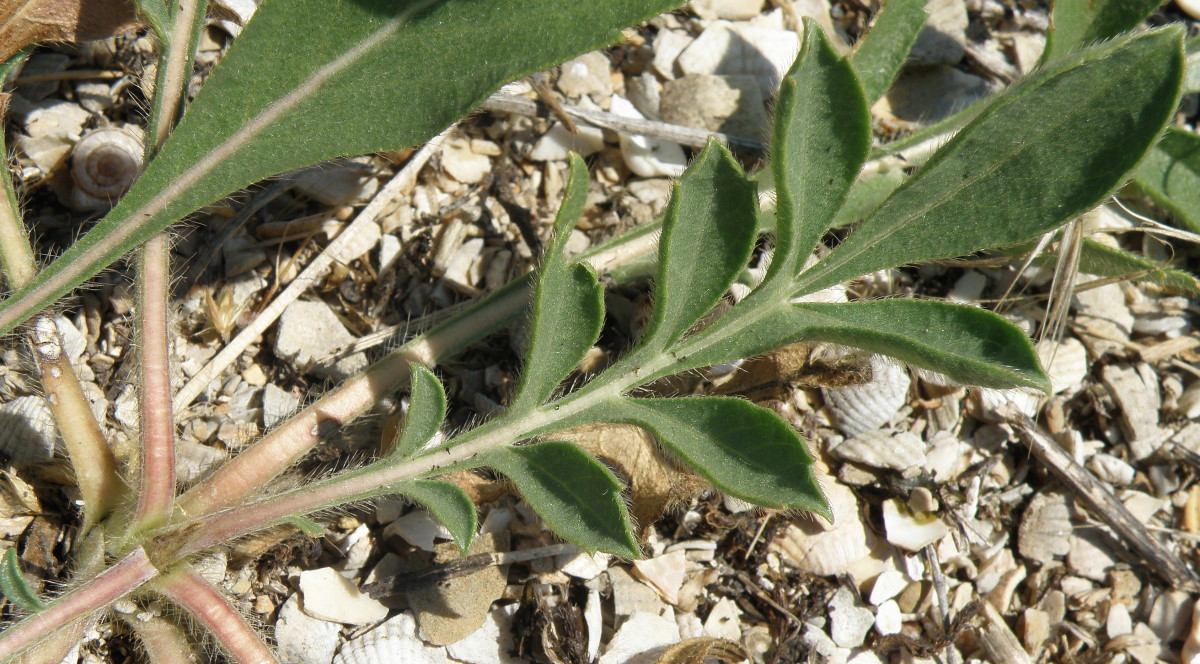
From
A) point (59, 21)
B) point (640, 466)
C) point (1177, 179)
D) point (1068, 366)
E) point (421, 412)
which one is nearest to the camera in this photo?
point (421, 412)

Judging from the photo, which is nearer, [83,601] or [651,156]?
[83,601]

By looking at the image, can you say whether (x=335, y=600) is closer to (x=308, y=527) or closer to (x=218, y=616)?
(x=218, y=616)

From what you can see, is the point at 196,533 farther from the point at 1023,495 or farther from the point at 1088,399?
the point at 1088,399

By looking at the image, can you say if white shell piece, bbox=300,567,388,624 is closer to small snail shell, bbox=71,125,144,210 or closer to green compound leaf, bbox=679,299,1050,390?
green compound leaf, bbox=679,299,1050,390

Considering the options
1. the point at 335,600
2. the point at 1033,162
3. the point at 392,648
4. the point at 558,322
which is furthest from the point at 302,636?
the point at 1033,162

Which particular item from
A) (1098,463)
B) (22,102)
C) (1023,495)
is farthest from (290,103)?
(1098,463)

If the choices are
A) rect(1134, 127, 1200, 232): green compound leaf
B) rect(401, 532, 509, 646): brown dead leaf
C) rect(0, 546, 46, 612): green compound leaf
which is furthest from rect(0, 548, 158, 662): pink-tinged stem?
rect(1134, 127, 1200, 232): green compound leaf

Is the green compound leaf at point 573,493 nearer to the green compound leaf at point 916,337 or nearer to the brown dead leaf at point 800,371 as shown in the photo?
the green compound leaf at point 916,337
